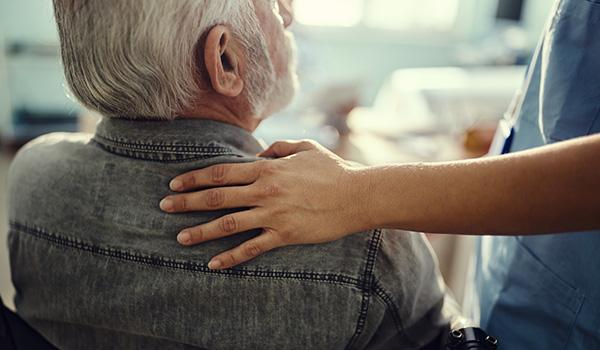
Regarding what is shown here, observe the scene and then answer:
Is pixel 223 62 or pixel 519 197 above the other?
pixel 223 62

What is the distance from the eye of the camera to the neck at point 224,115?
84 cm

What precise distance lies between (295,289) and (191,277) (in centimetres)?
15

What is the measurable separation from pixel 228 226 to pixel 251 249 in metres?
0.04

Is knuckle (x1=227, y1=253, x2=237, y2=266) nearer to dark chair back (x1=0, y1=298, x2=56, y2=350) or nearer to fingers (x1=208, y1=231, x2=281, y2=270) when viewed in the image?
fingers (x1=208, y1=231, x2=281, y2=270)

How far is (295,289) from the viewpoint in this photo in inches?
28.6

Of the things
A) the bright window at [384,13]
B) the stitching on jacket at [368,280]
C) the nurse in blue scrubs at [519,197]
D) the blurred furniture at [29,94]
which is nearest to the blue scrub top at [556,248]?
the nurse in blue scrubs at [519,197]

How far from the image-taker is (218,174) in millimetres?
740

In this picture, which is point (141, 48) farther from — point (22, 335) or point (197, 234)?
point (22, 335)

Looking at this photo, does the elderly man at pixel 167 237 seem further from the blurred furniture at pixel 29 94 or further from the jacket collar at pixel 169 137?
the blurred furniture at pixel 29 94

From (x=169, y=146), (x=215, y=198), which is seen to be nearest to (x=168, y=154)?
(x=169, y=146)

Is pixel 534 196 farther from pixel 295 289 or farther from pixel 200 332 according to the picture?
pixel 200 332

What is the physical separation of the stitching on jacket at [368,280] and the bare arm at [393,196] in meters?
0.06

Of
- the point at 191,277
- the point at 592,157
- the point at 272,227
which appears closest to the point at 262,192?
the point at 272,227

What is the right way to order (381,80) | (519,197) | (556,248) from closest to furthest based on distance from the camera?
(519,197), (556,248), (381,80)
